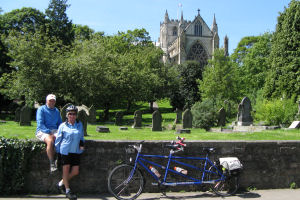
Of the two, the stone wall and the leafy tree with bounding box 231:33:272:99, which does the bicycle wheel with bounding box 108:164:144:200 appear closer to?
the stone wall

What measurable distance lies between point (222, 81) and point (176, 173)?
36.9 m

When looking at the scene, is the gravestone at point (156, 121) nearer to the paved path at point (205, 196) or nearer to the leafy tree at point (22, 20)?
the paved path at point (205, 196)

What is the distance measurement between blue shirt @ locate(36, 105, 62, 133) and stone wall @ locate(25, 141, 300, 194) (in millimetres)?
578

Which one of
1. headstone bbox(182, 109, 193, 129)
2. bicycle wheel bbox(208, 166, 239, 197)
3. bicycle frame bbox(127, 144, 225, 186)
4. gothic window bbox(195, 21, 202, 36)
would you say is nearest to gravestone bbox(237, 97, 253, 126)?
headstone bbox(182, 109, 193, 129)

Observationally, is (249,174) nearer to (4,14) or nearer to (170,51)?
(4,14)

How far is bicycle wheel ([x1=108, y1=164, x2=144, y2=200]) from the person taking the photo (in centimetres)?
526

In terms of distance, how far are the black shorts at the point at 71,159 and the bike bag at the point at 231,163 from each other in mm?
2802

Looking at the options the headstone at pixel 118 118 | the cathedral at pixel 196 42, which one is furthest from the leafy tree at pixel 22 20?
the cathedral at pixel 196 42

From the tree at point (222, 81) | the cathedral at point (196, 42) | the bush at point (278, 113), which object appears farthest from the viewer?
the cathedral at point (196, 42)

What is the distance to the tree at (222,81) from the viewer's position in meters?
40.2

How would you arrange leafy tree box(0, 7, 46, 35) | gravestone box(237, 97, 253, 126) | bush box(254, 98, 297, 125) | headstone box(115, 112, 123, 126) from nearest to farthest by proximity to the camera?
bush box(254, 98, 297, 125) < gravestone box(237, 97, 253, 126) < headstone box(115, 112, 123, 126) < leafy tree box(0, 7, 46, 35)

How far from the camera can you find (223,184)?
5.78 m

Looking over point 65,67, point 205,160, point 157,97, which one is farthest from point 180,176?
point 157,97

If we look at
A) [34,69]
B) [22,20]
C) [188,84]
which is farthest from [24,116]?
[188,84]
